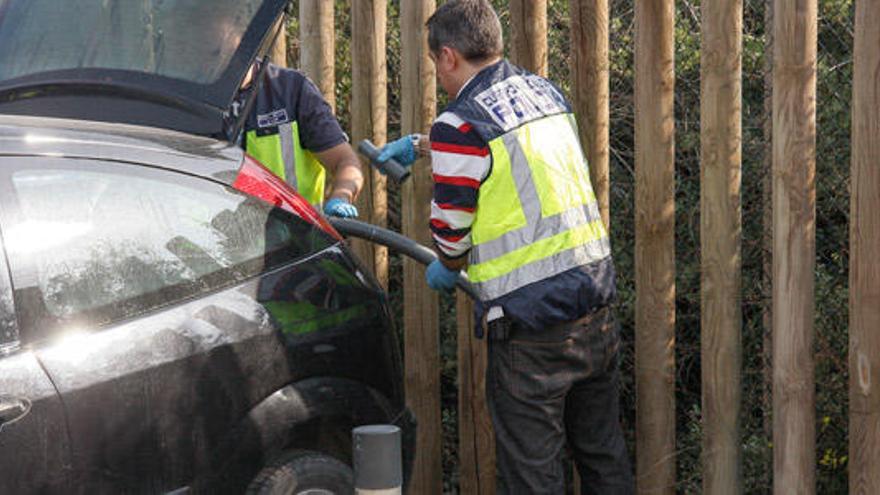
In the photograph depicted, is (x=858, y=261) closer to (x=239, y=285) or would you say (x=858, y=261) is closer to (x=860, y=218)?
(x=860, y=218)

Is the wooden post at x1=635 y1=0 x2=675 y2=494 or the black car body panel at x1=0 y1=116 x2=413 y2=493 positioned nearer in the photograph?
the black car body panel at x1=0 y1=116 x2=413 y2=493

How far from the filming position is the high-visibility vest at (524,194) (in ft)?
14.4

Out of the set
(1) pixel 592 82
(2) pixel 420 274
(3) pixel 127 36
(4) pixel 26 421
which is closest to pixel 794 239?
(1) pixel 592 82

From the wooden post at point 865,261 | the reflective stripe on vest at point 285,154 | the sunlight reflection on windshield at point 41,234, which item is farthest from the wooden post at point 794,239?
the sunlight reflection on windshield at point 41,234

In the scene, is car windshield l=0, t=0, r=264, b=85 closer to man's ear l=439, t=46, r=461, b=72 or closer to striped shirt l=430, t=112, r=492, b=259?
man's ear l=439, t=46, r=461, b=72

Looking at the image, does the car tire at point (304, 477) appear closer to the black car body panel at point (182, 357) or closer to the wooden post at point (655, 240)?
the black car body panel at point (182, 357)

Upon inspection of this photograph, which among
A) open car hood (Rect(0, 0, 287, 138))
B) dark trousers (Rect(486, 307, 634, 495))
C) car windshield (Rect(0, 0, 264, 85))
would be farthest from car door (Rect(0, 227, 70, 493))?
dark trousers (Rect(486, 307, 634, 495))

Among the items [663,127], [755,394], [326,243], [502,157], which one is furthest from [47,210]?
[755,394]

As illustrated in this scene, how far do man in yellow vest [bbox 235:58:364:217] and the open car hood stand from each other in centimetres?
82

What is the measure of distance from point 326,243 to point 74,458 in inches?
44.4

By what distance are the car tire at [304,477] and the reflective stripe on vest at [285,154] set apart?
156 cm

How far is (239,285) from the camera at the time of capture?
406 centimetres

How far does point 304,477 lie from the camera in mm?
4125

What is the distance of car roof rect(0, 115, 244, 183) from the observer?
12.3 ft
